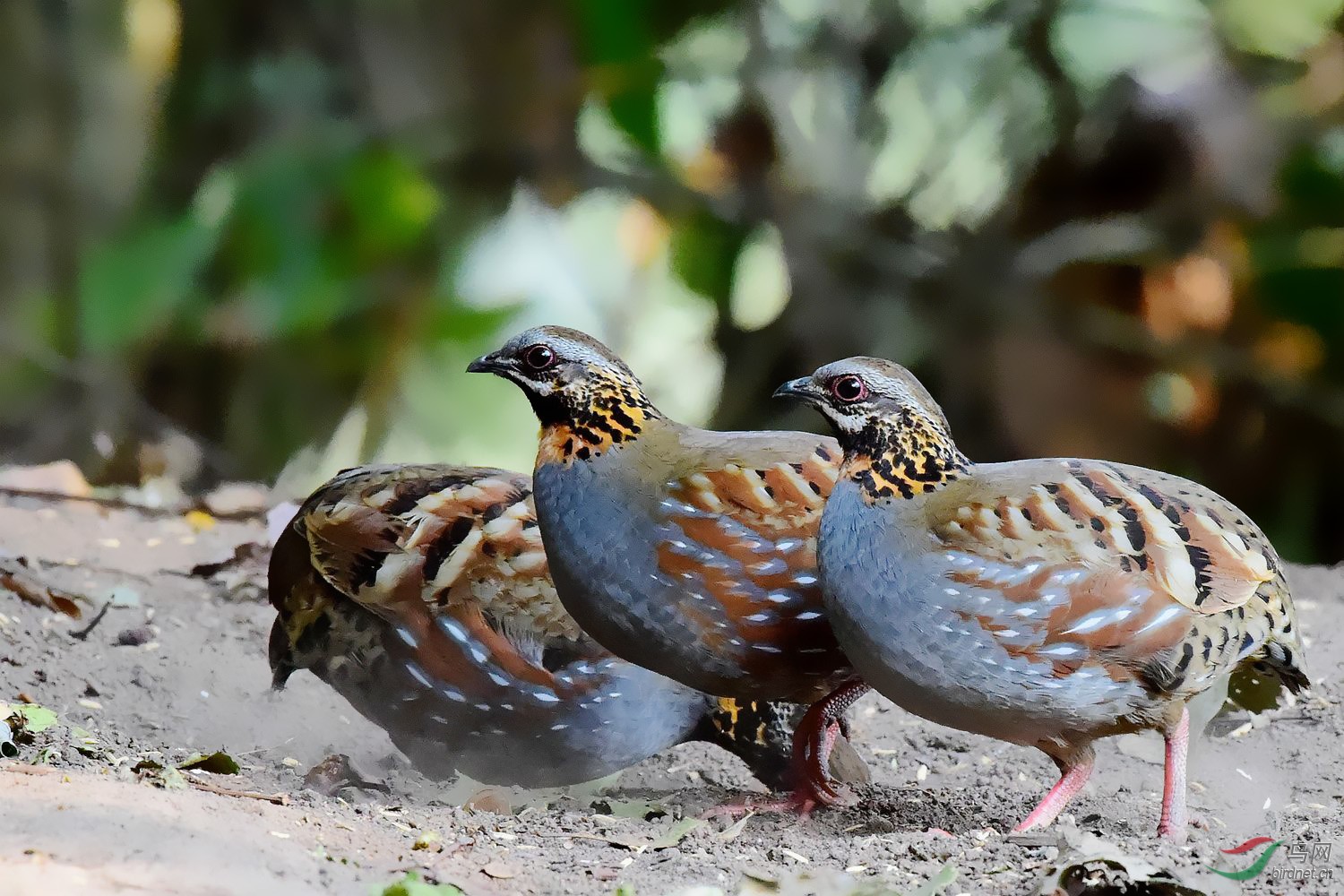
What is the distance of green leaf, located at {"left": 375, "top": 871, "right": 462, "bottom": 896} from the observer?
2.57 metres

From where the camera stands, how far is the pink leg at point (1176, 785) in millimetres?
3477

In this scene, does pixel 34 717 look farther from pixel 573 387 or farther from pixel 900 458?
pixel 900 458

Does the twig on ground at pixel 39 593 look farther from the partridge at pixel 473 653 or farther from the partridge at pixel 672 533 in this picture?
the partridge at pixel 672 533

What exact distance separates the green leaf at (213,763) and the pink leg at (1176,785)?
231 centimetres

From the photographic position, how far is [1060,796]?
3.50m

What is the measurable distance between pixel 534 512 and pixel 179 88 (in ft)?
20.0

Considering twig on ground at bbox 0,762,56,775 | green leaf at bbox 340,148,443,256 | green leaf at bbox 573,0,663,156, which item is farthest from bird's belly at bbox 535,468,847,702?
green leaf at bbox 573,0,663,156

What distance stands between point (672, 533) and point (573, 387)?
0.48 metres

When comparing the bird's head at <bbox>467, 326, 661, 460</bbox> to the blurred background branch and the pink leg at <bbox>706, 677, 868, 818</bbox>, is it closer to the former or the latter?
the pink leg at <bbox>706, 677, 868, 818</bbox>

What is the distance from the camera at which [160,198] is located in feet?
30.1

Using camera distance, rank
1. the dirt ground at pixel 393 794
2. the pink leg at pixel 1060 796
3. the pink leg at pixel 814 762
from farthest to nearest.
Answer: the pink leg at pixel 814 762 → the pink leg at pixel 1060 796 → the dirt ground at pixel 393 794

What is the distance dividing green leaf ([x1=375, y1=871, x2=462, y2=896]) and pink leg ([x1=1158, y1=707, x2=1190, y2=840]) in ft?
5.84

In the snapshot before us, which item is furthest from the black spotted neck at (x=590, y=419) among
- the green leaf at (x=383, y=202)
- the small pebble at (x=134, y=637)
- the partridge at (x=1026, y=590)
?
the green leaf at (x=383, y=202)

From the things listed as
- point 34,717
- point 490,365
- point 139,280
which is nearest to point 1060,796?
point 490,365
